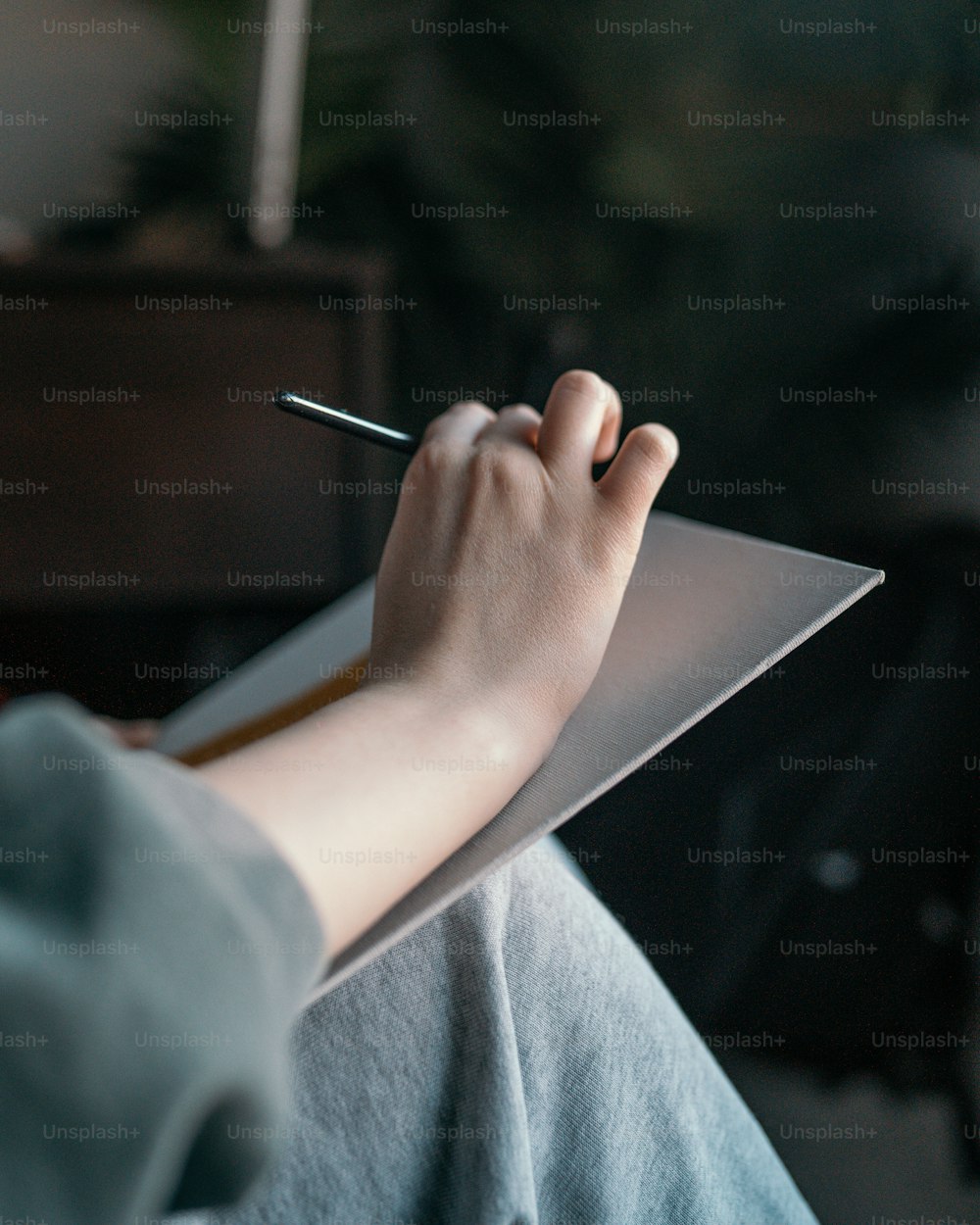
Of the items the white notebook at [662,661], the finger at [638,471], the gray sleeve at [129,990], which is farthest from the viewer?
the finger at [638,471]

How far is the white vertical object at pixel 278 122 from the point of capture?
1404mm

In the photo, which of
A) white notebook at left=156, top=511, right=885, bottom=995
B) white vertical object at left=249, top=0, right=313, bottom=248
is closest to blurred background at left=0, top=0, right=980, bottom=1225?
white vertical object at left=249, top=0, right=313, bottom=248

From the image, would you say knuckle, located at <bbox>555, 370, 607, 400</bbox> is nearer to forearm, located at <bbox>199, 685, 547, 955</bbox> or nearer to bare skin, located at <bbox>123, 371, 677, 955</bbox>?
bare skin, located at <bbox>123, 371, 677, 955</bbox>

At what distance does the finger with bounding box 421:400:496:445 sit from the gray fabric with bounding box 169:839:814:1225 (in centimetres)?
20

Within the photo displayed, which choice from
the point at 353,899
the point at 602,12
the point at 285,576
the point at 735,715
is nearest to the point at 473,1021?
the point at 353,899

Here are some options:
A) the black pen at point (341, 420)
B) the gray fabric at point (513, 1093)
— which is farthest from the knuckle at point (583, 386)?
the gray fabric at point (513, 1093)

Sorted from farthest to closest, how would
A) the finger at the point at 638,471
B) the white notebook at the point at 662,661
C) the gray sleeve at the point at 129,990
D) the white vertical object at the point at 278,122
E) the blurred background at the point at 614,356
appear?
1. the white vertical object at the point at 278,122
2. the blurred background at the point at 614,356
3. the finger at the point at 638,471
4. the white notebook at the point at 662,661
5. the gray sleeve at the point at 129,990

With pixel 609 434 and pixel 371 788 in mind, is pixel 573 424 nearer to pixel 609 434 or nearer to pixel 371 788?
pixel 609 434

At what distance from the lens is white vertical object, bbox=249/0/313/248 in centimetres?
140

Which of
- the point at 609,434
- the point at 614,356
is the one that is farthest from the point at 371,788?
the point at 614,356

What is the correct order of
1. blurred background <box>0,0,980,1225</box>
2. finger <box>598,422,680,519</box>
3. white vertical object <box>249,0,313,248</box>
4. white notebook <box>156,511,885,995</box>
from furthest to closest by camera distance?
1. white vertical object <box>249,0,313,248</box>
2. blurred background <box>0,0,980,1225</box>
3. finger <box>598,422,680,519</box>
4. white notebook <box>156,511,885,995</box>

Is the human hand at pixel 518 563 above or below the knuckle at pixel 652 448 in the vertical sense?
below

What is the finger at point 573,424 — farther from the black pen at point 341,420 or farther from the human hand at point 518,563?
the black pen at point 341,420

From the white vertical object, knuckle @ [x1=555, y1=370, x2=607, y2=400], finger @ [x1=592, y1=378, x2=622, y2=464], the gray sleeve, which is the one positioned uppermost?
the white vertical object
